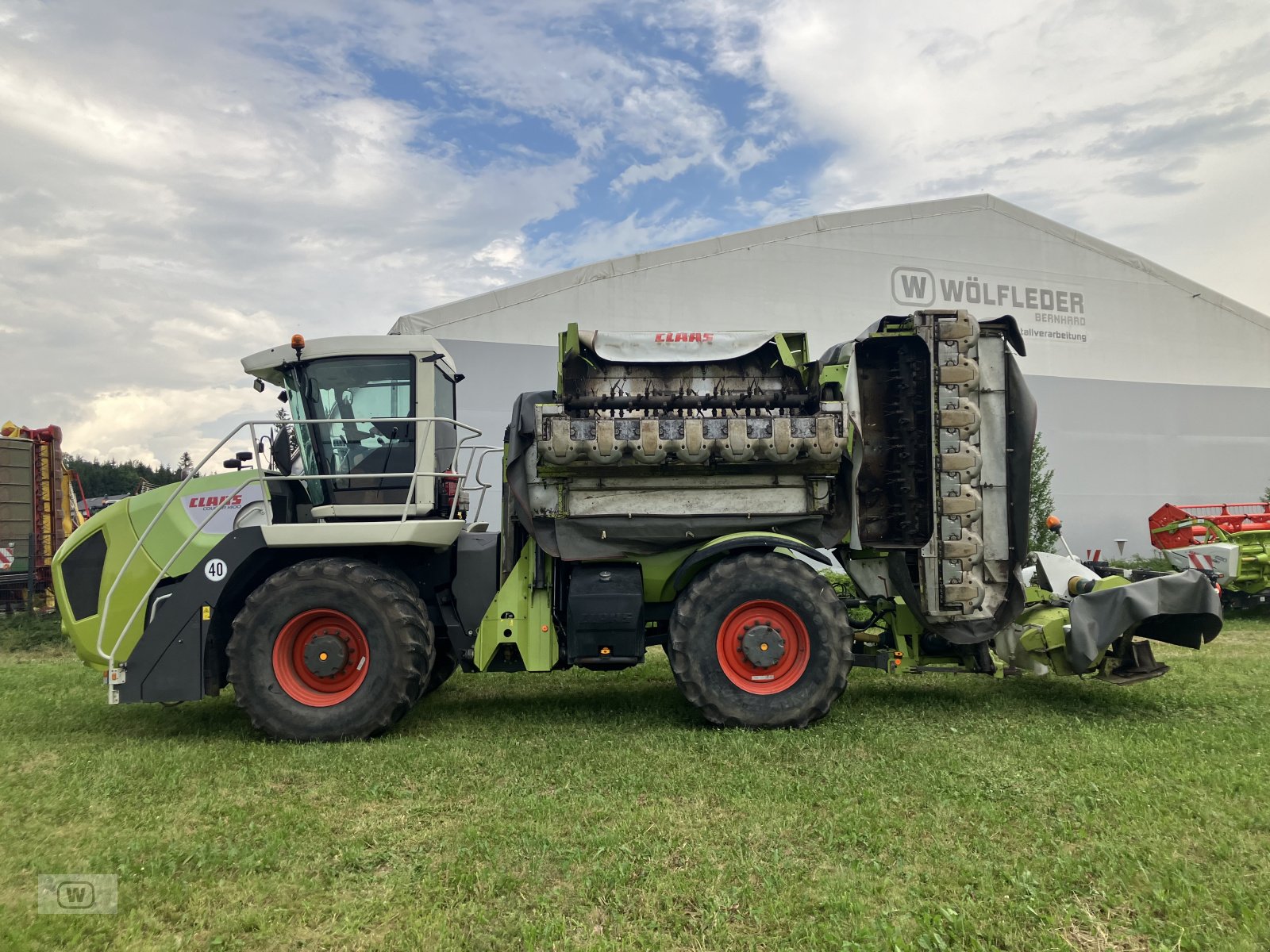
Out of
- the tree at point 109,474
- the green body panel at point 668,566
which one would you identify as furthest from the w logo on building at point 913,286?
the tree at point 109,474

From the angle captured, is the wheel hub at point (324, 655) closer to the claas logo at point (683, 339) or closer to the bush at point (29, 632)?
the claas logo at point (683, 339)

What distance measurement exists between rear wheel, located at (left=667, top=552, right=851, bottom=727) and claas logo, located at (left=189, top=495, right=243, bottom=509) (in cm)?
352

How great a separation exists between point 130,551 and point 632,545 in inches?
151

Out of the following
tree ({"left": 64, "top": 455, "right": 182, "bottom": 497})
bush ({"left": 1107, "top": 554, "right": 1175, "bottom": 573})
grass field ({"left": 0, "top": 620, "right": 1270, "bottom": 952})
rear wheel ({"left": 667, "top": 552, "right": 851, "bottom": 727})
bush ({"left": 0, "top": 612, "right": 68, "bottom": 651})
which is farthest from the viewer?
tree ({"left": 64, "top": 455, "right": 182, "bottom": 497})

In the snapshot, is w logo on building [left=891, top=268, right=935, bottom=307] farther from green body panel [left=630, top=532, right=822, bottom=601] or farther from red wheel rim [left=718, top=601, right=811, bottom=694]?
red wheel rim [left=718, top=601, right=811, bottom=694]

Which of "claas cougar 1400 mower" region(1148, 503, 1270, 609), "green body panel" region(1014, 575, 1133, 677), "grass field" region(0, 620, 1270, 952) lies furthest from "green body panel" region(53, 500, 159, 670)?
"claas cougar 1400 mower" region(1148, 503, 1270, 609)

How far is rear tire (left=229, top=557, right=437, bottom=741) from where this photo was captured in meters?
6.12

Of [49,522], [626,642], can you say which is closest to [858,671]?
[626,642]

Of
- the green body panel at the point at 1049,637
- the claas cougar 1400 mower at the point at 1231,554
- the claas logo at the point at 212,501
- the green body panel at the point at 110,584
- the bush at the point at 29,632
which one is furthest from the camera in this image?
the bush at the point at 29,632

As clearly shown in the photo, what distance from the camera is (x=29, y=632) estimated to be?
11875 millimetres

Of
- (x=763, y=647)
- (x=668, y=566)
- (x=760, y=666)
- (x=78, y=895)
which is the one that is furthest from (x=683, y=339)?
(x=78, y=895)

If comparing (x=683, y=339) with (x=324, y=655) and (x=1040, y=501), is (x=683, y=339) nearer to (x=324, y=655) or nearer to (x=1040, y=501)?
(x=324, y=655)

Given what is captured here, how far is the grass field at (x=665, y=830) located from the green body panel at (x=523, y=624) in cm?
52

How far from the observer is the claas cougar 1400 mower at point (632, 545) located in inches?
242
